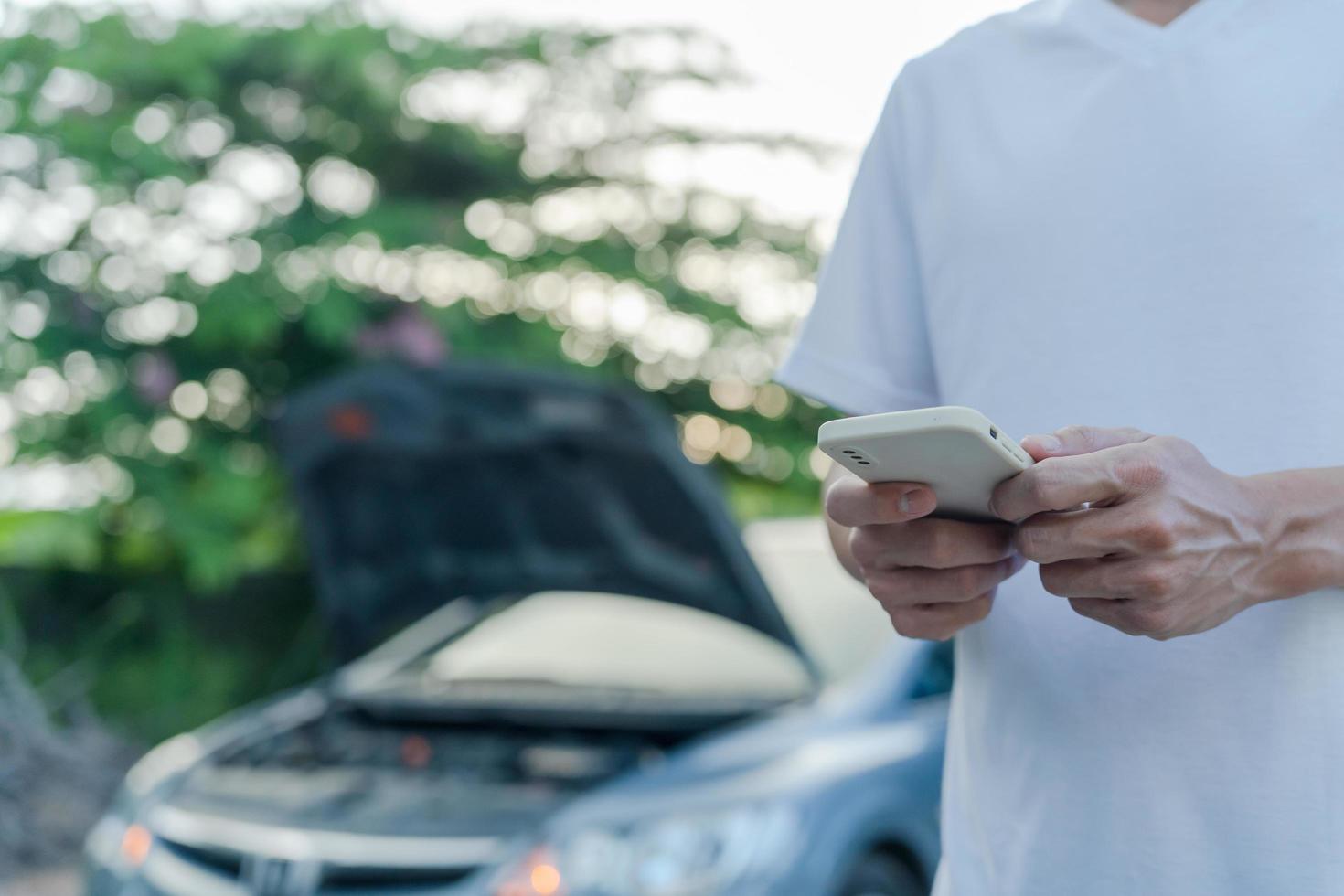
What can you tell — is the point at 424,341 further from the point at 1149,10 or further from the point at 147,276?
the point at 1149,10

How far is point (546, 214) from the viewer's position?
6070mm

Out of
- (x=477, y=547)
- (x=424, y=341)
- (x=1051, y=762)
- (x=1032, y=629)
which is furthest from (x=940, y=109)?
(x=424, y=341)

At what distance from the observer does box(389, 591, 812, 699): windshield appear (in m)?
3.29

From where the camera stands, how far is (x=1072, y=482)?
0.88 m

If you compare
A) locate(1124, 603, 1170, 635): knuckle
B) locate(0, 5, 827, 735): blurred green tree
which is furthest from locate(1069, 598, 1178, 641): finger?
locate(0, 5, 827, 735): blurred green tree

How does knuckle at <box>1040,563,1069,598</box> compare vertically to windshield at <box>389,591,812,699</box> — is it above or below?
above

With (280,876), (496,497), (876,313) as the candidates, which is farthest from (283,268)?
(876,313)

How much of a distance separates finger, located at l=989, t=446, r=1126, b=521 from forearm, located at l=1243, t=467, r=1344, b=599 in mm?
144

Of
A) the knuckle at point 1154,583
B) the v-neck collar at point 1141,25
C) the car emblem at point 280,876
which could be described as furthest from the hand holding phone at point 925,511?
the car emblem at point 280,876

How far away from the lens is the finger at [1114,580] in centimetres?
92

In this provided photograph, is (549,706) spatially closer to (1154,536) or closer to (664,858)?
(664,858)

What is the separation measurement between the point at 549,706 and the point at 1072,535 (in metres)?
2.55

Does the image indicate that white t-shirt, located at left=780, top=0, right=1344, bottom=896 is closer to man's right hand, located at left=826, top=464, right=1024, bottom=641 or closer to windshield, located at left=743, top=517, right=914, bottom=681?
man's right hand, located at left=826, top=464, right=1024, bottom=641

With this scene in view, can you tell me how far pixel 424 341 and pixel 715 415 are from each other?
1456 mm
